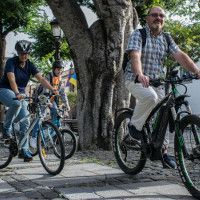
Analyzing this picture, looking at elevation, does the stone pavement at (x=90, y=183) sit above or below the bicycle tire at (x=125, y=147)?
below

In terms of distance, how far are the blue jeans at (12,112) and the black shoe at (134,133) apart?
78.2 inches

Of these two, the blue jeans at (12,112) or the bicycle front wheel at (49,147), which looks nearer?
the bicycle front wheel at (49,147)


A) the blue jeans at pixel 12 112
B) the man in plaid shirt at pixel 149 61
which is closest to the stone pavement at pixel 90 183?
the man in plaid shirt at pixel 149 61

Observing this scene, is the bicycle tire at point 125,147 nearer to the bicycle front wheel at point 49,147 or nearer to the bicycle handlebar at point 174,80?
the bicycle front wheel at point 49,147

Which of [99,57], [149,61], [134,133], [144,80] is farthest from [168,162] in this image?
[99,57]

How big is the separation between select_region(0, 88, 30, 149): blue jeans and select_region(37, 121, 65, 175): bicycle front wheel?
1.92 feet

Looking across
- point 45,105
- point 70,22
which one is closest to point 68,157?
point 45,105

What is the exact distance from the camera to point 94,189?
17.6ft

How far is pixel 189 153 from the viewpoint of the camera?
16.3 ft

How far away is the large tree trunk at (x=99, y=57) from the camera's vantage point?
9656mm

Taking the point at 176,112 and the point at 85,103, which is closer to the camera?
the point at 176,112

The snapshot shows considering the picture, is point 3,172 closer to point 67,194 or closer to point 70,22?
point 67,194

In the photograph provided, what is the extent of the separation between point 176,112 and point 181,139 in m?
0.40

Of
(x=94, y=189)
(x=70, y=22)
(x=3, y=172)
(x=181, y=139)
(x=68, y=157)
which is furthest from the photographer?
(x=70, y=22)
